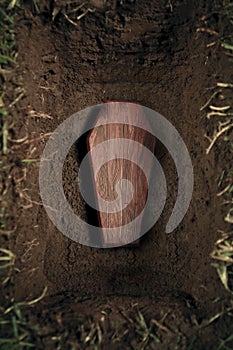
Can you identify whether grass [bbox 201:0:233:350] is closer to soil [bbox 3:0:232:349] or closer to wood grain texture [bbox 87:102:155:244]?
soil [bbox 3:0:232:349]

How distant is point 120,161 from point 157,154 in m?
0.11

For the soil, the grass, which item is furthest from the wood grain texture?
the grass

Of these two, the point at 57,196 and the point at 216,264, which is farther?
the point at 57,196

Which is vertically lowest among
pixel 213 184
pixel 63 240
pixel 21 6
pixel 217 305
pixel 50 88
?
pixel 217 305

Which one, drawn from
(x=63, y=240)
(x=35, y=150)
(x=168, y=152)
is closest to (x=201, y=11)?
(x=168, y=152)

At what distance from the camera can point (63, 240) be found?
225 cm

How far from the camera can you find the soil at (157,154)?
2064 millimetres

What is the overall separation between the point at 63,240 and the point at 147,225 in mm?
242

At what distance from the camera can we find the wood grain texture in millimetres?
2334

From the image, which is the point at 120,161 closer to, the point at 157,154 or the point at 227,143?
the point at 157,154

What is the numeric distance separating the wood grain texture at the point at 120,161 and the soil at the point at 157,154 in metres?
0.04

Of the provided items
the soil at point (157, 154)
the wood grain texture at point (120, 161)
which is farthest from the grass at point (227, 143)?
the wood grain texture at point (120, 161)

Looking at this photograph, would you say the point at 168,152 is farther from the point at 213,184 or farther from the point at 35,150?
the point at 35,150

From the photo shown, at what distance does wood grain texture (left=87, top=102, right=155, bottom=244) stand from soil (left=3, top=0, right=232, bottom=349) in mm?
38
